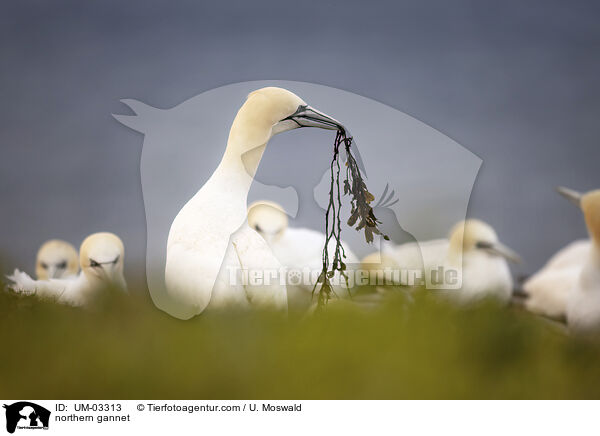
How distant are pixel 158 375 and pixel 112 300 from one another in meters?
0.38

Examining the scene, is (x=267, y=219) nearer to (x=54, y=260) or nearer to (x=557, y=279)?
(x=557, y=279)

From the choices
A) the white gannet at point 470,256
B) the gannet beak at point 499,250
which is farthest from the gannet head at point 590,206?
the gannet beak at point 499,250

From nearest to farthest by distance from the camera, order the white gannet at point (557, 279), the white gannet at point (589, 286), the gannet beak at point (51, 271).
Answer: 1. the white gannet at point (589, 286)
2. the white gannet at point (557, 279)
3. the gannet beak at point (51, 271)

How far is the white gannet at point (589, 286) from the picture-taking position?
1919 millimetres

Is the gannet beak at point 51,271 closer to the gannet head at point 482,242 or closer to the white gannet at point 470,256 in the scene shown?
the white gannet at point 470,256

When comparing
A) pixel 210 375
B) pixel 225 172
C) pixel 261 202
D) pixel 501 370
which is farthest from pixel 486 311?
pixel 261 202

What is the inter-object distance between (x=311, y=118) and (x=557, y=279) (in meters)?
1.48

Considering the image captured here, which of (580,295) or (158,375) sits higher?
(580,295)

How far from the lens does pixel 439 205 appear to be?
Answer: 221 cm

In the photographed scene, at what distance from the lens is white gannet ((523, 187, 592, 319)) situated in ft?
8.05

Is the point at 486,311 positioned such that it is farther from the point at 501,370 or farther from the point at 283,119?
the point at 283,119
